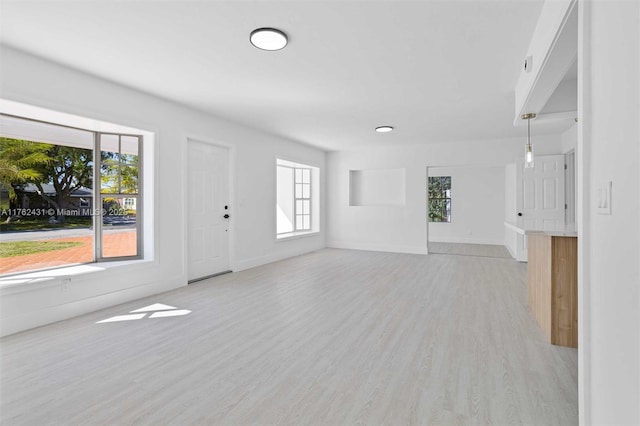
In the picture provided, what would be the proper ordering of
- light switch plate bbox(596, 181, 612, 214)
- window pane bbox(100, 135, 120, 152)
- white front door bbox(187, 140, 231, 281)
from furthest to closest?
white front door bbox(187, 140, 231, 281)
window pane bbox(100, 135, 120, 152)
light switch plate bbox(596, 181, 612, 214)

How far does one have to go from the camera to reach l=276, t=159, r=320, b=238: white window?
27.0 feet

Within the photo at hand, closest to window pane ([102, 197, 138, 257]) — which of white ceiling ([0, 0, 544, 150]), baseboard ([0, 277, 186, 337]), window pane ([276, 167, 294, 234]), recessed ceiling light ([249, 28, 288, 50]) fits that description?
baseboard ([0, 277, 186, 337])

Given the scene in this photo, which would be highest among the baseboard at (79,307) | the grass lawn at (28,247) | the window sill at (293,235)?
the grass lawn at (28,247)

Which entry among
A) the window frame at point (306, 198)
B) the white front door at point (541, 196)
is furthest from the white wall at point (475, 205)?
the window frame at point (306, 198)

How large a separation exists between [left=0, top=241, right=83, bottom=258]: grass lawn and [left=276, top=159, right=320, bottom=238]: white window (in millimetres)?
4676

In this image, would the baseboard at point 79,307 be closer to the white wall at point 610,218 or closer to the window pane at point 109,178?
the window pane at point 109,178

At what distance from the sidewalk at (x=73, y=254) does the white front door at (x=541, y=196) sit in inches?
268

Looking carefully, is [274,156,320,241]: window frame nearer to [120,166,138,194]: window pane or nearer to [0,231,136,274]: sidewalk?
[120,166,138,194]: window pane

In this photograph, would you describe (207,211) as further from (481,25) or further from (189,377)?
(481,25)

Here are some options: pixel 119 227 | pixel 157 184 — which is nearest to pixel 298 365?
pixel 157 184

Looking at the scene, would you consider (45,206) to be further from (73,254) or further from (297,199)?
(297,199)

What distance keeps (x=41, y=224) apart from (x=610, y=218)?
15.9ft

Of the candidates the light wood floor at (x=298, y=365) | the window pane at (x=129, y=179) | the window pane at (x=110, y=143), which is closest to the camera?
the light wood floor at (x=298, y=365)

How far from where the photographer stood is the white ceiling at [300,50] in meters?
2.42
